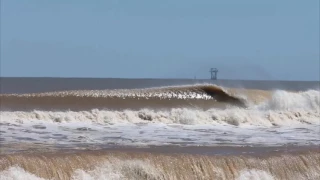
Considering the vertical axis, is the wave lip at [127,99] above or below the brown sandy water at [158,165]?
above

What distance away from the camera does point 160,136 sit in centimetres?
1933

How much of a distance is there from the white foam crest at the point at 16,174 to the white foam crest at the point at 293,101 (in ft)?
62.3

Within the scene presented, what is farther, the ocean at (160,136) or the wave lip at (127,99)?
the wave lip at (127,99)

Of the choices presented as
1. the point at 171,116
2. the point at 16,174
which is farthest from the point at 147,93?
the point at 16,174

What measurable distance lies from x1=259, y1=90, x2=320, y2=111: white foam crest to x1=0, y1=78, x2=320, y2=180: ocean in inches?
2.2

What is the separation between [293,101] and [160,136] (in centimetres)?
1372

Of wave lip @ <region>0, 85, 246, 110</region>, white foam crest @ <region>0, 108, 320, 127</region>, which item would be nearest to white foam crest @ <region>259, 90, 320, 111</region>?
wave lip @ <region>0, 85, 246, 110</region>

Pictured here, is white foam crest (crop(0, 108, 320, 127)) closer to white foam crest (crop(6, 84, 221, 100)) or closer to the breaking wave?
the breaking wave

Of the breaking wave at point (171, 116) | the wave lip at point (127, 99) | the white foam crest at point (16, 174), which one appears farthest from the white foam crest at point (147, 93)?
the white foam crest at point (16, 174)

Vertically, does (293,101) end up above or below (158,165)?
above

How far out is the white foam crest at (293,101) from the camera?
30.6 m

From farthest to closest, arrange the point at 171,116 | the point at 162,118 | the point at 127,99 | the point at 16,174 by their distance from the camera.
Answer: the point at 127,99
the point at 171,116
the point at 162,118
the point at 16,174

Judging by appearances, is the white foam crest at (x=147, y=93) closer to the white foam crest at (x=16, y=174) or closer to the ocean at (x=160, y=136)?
the ocean at (x=160, y=136)

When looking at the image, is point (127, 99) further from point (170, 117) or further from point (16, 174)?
point (16, 174)
